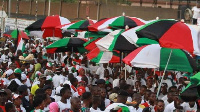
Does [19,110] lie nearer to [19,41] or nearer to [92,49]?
[92,49]

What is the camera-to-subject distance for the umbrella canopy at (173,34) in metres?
11.2

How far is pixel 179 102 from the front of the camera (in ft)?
36.5

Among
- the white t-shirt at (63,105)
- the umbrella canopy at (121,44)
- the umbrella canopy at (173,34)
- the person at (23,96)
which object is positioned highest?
the umbrella canopy at (173,34)

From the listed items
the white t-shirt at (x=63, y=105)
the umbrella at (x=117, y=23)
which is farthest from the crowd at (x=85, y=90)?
the umbrella at (x=117, y=23)

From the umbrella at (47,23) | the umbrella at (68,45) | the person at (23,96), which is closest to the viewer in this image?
the person at (23,96)

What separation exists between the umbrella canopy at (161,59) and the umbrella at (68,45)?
539 cm

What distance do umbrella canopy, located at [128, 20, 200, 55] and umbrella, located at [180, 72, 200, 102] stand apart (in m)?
1.66

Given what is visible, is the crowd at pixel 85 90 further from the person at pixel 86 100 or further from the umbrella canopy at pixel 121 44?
the umbrella canopy at pixel 121 44

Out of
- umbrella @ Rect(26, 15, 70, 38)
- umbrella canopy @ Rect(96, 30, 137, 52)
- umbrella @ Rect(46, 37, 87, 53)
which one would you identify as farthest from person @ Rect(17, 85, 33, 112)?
umbrella @ Rect(26, 15, 70, 38)

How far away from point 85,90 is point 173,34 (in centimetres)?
276

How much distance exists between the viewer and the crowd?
31.1 ft

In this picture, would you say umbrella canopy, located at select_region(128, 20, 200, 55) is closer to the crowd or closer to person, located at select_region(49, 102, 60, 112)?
the crowd

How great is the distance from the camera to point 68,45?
17.8 metres

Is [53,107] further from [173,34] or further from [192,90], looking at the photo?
[173,34]
